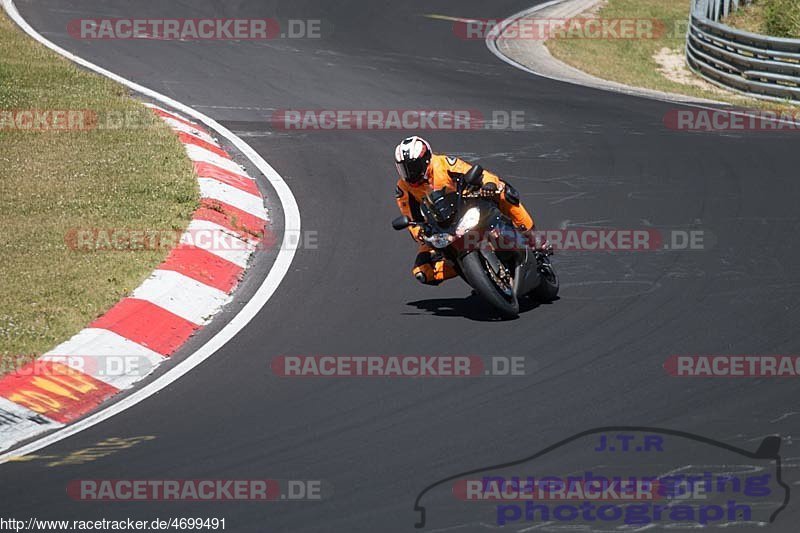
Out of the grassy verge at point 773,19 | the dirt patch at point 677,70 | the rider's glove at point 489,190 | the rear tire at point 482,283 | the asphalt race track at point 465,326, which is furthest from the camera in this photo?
the grassy verge at point 773,19

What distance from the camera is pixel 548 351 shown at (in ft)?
29.0

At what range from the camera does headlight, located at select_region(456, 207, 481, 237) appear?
9414 millimetres

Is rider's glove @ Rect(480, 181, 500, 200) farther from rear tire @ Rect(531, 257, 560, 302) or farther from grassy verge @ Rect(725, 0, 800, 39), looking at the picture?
grassy verge @ Rect(725, 0, 800, 39)

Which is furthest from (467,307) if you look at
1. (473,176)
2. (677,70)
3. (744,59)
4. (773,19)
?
(773,19)

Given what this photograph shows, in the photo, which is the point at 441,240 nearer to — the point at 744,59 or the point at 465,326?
the point at 465,326

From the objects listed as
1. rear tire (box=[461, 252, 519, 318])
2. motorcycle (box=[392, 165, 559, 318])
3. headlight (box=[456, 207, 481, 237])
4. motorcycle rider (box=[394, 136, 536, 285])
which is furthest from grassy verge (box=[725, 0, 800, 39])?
rear tire (box=[461, 252, 519, 318])

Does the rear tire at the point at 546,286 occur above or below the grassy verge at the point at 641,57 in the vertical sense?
below

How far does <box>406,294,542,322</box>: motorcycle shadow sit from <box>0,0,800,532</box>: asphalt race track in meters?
0.04

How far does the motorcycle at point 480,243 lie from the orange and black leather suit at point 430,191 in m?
0.08

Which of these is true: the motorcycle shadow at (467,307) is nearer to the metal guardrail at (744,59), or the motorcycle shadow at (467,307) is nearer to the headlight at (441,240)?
the headlight at (441,240)

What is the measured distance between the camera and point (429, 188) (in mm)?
9773

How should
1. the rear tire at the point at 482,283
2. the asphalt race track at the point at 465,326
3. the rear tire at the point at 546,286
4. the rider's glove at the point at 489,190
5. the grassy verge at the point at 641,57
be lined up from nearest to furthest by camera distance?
1. the asphalt race track at the point at 465,326
2. the rear tire at the point at 482,283
3. the rider's glove at the point at 489,190
4. the rear tire at the point at 546,286
5. the grassy verge at the point at 641,57

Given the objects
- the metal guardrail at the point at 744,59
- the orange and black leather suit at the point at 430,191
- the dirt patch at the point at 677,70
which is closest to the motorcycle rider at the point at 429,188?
the orange and black leather suit at the point at 430,191

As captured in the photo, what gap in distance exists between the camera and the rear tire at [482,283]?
9352 mm
